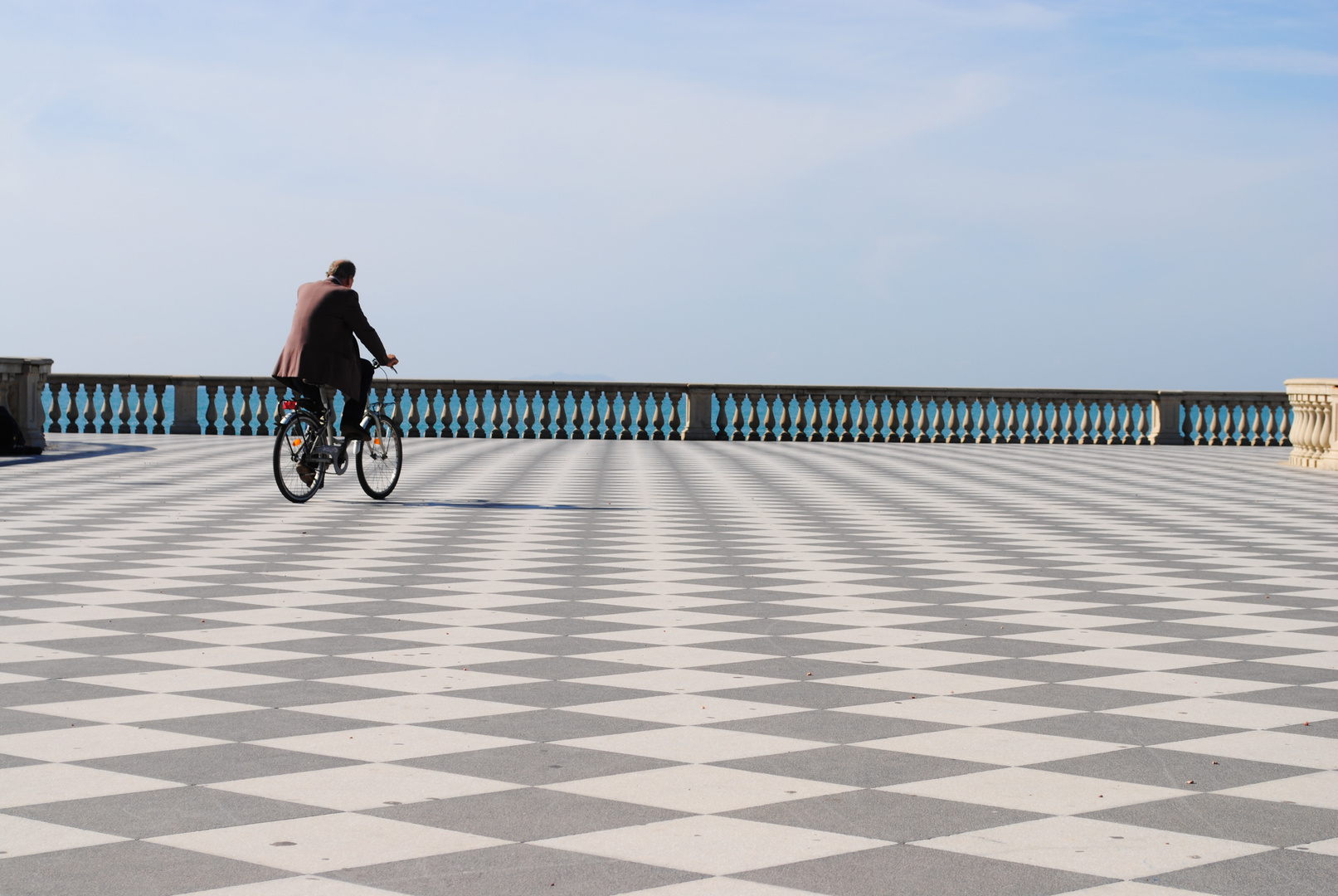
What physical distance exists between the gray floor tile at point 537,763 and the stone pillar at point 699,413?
873 inches

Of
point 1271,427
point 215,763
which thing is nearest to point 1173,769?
point 215,763

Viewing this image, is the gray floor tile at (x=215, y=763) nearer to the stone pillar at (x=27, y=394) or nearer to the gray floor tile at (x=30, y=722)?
the gray floor tile at (x=30, y=722)

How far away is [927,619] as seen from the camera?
714 cm

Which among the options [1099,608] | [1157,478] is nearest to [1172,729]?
[1099,608]

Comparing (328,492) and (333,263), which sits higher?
(333,263)

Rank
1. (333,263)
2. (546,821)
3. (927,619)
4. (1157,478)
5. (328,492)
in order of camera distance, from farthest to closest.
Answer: (1157,478)
(328,492)
(333,263)
(927,619)
(546,821)

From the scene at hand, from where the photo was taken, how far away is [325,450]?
42.7 feet

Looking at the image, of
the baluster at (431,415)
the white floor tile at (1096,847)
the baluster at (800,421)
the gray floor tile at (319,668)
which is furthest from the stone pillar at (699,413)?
the white floor tile at (1096,847)

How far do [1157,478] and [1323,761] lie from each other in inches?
562

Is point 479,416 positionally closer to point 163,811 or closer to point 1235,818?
point 163,811

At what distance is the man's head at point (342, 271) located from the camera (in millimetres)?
12719

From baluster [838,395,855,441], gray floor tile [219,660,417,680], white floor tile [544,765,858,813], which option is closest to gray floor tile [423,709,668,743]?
white floor tile [544,765,858,813]

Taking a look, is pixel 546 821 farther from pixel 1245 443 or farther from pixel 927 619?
pixel 1245 443

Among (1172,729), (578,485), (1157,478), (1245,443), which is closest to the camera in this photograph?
(1172,729)
